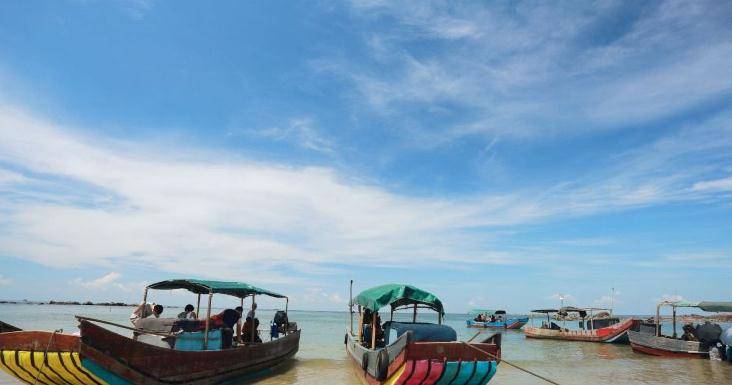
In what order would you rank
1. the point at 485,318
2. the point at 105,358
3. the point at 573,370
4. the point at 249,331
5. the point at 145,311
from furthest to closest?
the point at 485,318 → the point at 573,370 → the point at 249,331 → the point at 145,311 → the point at 105,358

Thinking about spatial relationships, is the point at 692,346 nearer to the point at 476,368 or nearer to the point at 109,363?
the point at 476,368

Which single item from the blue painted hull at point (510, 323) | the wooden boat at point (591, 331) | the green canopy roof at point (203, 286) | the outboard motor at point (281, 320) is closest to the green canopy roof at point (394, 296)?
the green canopy roof at point (203, 286)

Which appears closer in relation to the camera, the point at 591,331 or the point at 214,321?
the point at 214,321

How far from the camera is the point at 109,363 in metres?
8.89

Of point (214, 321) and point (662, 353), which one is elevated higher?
point (214, 321)

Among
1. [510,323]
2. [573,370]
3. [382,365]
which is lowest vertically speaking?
[510,323]

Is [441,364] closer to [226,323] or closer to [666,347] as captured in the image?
[226,323]

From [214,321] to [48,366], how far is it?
4853mm

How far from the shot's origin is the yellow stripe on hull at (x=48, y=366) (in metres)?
8.59

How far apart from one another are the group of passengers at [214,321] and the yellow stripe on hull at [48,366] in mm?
2358

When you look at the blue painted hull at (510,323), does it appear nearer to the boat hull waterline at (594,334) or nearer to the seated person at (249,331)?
the boat hull waterline at (594,334)

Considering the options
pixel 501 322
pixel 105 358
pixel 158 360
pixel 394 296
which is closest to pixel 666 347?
pixel 394 296

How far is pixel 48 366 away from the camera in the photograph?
871 centimetres

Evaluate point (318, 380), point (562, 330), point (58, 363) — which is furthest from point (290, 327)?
point (562, 330)
